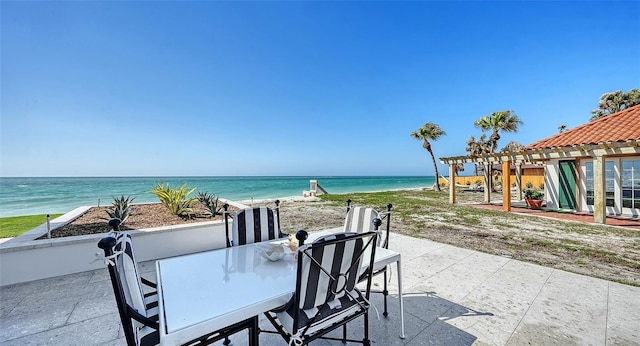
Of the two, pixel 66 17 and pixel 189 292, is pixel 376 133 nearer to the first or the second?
pixel 66 17

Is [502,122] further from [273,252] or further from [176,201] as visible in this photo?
[273,252]

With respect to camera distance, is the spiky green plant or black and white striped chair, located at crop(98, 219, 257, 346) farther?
the spiky green plant

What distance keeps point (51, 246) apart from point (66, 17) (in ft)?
16.6

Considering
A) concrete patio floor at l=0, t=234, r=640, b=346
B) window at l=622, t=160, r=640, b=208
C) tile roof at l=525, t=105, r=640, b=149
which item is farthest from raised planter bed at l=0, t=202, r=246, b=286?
window at l=622, t=160, r=640, b=208

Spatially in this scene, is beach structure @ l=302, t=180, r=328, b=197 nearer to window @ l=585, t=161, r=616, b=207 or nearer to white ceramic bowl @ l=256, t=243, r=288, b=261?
window @ l=585, t=161, r=616, b=207

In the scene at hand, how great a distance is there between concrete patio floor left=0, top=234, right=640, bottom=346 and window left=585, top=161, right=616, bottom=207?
7890 mm

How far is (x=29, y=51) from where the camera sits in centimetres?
553

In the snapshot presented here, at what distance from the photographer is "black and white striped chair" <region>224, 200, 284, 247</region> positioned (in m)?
2.54

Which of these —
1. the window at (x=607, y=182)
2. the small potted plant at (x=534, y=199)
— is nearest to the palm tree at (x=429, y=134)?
the small potted plant at (x=534, y=199)

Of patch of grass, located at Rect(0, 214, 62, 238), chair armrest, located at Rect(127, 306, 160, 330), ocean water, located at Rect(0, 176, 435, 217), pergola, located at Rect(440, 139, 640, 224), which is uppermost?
pergola, located at Rect(440, 139, 640, 224)

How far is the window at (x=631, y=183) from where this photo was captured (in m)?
7.55

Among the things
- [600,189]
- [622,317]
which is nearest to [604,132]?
[600,189]

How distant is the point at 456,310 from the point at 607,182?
10.2 m

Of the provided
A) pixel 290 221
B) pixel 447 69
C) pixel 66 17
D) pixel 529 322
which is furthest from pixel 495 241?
pixel 447 69
